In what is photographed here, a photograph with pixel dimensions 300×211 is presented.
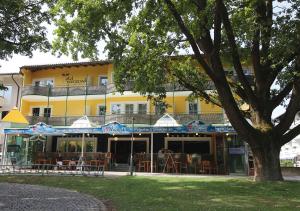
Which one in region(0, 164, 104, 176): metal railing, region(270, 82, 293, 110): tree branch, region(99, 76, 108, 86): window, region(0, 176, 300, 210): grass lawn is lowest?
region(0, 176, 300, 210): grass lawn

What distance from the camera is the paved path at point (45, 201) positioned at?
31.3ft

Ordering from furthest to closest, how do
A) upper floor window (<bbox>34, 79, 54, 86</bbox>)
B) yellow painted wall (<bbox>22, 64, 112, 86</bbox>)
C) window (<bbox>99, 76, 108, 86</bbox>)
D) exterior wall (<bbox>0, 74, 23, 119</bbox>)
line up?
exterior wall (<bbox>0, 74, 23, 119</bbox>) → upper floor window (<bbox>34, 79, 54, 86</bbox>) → yellow painted wall (<bbox>22, 64, 112, 86</bbox>) → window (<bbox>99, 76, 108, 86</bbox>)

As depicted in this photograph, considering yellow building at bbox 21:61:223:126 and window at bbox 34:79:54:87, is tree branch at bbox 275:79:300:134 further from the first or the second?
window at bbox 34:79:54:87

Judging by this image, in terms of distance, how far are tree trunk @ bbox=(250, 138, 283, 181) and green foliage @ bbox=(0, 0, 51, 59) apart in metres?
12.3

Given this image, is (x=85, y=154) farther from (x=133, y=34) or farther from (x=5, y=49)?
(x=133, y=34)

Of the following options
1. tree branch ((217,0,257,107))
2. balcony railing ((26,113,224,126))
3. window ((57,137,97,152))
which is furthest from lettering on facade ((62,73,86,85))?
tree branch ((217,0,257,107))

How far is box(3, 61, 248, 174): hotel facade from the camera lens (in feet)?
84.0

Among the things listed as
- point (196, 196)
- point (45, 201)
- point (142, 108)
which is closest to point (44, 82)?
point (142, 108)

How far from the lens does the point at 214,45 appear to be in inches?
568

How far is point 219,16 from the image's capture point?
1372 cm

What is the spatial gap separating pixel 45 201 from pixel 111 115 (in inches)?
739

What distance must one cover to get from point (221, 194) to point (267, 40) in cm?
726

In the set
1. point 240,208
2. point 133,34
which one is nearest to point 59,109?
point 133,34

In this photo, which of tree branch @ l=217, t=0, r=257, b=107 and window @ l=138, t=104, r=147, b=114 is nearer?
tree branch @ l=217, t=0, r=257, b=107
